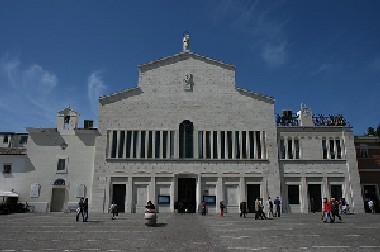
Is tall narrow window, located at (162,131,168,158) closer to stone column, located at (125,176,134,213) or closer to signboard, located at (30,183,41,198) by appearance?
stone column, located at (125,176,134,213)

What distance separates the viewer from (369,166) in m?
42.2

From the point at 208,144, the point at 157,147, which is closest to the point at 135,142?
the point at 157,147

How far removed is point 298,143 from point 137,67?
21.6 m

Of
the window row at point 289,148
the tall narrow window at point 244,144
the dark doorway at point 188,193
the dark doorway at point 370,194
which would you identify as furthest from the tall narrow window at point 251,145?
the dark doorway at point 370,194

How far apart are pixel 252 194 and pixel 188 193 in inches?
290

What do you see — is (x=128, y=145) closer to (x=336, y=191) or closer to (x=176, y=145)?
(x=176, y=145)

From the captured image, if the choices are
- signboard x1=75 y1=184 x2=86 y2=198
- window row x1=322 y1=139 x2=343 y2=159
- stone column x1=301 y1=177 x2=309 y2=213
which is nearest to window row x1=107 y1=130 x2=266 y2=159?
signboard x1=75 y1=184 x2=86 y2=198

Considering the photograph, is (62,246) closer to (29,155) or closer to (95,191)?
(95,191)

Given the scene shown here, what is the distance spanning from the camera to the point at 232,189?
128 ft

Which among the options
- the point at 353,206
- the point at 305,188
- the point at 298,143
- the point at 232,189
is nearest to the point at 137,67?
the point at 232,189

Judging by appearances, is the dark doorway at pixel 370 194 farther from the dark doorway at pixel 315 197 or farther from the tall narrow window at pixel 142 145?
the tall narrow window at pixel 142 145

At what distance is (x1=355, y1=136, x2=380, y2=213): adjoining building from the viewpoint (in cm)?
4169

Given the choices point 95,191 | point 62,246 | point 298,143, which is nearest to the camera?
point 62,246

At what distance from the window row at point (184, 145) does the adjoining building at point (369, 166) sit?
12.9m
